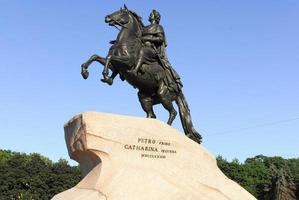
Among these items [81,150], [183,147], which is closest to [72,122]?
[81,150]

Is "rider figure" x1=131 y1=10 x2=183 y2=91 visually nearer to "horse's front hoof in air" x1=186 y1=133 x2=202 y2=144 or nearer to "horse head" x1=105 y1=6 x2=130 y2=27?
"horse head" x1=105 y1=6 x2=130 y2=27

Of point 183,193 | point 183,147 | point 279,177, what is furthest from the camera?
point 279,177

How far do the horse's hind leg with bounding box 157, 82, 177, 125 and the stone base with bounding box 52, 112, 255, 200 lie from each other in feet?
6.28

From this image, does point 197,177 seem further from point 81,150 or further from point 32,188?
point 32,188

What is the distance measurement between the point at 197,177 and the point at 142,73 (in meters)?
3.25

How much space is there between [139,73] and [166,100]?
3.48 feet

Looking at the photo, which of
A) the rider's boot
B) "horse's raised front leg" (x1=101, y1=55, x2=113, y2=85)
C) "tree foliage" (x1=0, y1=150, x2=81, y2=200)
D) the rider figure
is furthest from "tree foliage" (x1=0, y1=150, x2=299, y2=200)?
"horse's raised front leg" (x1=101, y1=55, x2=113, y2=85)

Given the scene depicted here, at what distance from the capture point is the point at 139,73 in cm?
1271

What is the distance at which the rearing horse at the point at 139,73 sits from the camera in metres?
12.4

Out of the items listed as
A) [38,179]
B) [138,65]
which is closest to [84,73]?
[138,65]

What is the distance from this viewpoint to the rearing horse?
40.6 ft

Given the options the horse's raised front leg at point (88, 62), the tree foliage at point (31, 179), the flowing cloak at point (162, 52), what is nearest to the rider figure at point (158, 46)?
the flowing cloak at point (162, 52)

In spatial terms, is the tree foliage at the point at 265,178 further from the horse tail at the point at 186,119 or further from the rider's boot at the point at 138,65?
the rider's boot at the point at 138,65

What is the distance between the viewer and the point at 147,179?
33.4 ft
